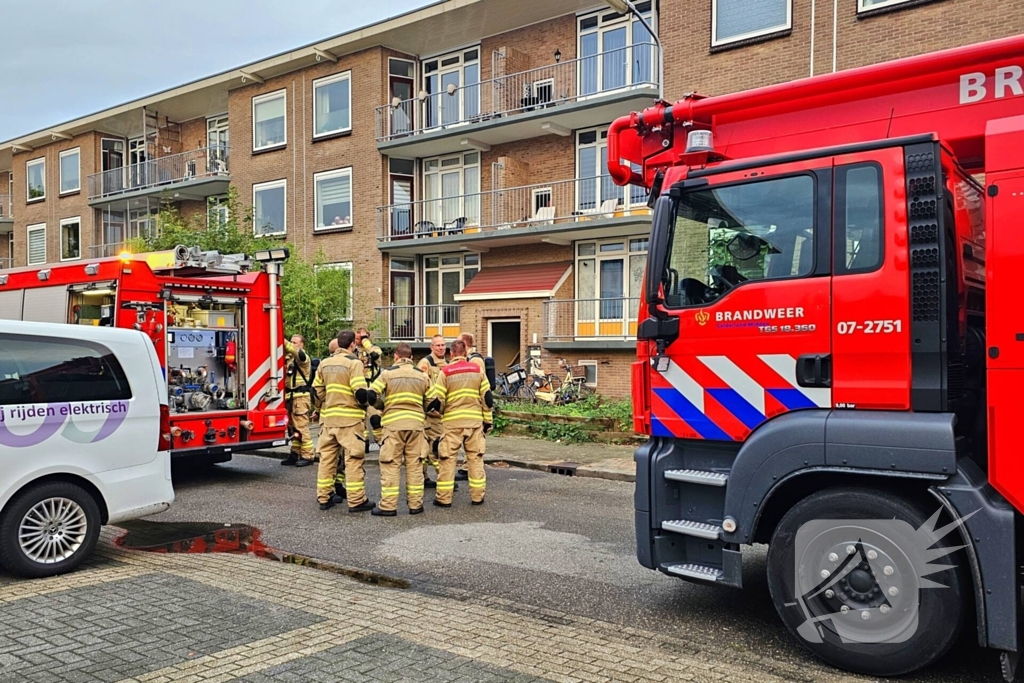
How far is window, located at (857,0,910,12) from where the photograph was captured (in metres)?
13.9

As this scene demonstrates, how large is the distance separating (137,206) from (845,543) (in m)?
31.6

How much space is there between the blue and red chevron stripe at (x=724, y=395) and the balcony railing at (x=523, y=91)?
549 inches

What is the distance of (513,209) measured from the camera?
20.3m

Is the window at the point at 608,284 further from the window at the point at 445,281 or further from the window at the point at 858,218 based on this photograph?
the window at the point at 858,218

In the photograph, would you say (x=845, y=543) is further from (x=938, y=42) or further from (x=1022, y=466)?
(x=938, y=42)

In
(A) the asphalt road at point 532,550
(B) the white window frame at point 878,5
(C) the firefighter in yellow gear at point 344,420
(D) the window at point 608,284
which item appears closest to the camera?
(A) the asphalt road at point 532,550

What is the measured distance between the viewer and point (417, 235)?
870 inches

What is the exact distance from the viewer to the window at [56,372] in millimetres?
5922

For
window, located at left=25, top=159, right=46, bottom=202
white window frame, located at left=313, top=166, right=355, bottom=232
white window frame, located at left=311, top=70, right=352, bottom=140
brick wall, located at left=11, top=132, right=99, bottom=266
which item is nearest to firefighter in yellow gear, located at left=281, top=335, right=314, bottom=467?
white window frame, located at left=313, top=166, right=355, bottom=232

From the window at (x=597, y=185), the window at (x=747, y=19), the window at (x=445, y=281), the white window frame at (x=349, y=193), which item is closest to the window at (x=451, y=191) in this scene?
A: the window at (x=445, y=281)

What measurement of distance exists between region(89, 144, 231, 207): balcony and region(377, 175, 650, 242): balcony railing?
7.24 metres

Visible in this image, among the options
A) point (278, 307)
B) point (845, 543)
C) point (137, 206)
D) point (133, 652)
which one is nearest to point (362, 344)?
point (278, 307)

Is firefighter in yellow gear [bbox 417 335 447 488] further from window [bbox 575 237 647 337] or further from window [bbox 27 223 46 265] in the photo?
window [bbox 27 223 46 265]

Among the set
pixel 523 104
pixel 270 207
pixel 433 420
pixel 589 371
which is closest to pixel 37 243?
pixel 270 207
